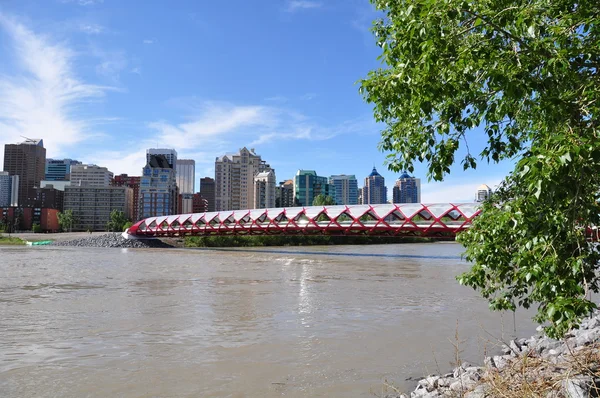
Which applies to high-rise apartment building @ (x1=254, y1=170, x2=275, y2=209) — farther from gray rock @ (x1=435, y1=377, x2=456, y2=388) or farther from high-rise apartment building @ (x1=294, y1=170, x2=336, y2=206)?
gray rock @ (x1=435, y1=377, x2=456, y2=388)

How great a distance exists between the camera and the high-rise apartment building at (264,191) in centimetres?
15275

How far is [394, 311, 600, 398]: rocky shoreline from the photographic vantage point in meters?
3.80

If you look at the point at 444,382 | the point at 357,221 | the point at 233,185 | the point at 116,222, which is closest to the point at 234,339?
the point at 444,382

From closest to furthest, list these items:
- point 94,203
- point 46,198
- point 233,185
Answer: point 94,203 → point 46,198 → point 233,185

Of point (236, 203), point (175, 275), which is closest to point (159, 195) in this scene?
point (236, 203)

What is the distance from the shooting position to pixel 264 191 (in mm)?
154875

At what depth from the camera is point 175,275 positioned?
78.7 feet

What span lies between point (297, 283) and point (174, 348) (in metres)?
12.2

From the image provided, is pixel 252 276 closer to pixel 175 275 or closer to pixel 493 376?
pixel 175 275

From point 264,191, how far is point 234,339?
146328 millimetres

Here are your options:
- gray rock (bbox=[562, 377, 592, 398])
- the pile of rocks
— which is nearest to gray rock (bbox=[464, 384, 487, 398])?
gray rock (bbox=[562, 377, 592, 398])

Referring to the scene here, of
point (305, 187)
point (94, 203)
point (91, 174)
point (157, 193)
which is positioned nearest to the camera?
point (94, 203)

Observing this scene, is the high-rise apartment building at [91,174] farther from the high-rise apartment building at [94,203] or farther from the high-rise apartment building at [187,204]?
the high-rise apartment building at [94,203]

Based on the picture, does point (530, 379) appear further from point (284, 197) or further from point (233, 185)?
point (284, 197)
